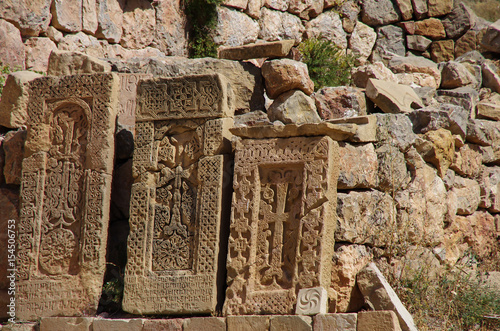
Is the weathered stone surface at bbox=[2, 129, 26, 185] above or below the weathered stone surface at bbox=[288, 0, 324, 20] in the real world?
below

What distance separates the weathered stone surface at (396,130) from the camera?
641cm

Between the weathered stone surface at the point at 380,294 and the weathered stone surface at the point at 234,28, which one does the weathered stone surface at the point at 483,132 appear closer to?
the weathered stone surface at the point at 380,294

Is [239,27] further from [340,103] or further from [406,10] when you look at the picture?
[340,103]

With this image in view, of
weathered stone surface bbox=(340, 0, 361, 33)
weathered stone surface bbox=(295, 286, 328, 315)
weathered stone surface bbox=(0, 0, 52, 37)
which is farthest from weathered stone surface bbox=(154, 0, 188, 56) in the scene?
weathered stone surface bbox=(295, 286, 328, 315)

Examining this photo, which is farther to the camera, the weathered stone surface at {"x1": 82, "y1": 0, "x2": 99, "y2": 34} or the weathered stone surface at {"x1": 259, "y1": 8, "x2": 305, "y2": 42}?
the weathered stone surface at {"x1": 259, "y1": 8, "x2": 305, "y2": 42}

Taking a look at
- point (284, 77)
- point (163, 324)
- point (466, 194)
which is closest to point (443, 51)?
point (466, 194)

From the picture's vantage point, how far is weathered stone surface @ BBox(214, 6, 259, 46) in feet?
39.1

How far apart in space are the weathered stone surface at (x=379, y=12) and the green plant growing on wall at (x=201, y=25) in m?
3.36

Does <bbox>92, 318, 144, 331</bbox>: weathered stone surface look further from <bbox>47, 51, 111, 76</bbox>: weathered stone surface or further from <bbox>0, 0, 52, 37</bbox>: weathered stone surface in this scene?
<bbox>0, 0, 52, 37</bbox>: weathered stone surface

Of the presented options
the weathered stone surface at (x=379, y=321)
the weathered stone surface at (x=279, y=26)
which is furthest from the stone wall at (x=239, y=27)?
the weathered stone surface at (x=379, y=321)

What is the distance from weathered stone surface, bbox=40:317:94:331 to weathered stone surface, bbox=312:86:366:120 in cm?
345

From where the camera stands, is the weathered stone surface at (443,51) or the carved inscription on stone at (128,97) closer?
the carved inscription on stone at (128,97)

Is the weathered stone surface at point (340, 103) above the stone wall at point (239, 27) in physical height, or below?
below

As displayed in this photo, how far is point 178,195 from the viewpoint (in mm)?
6301
